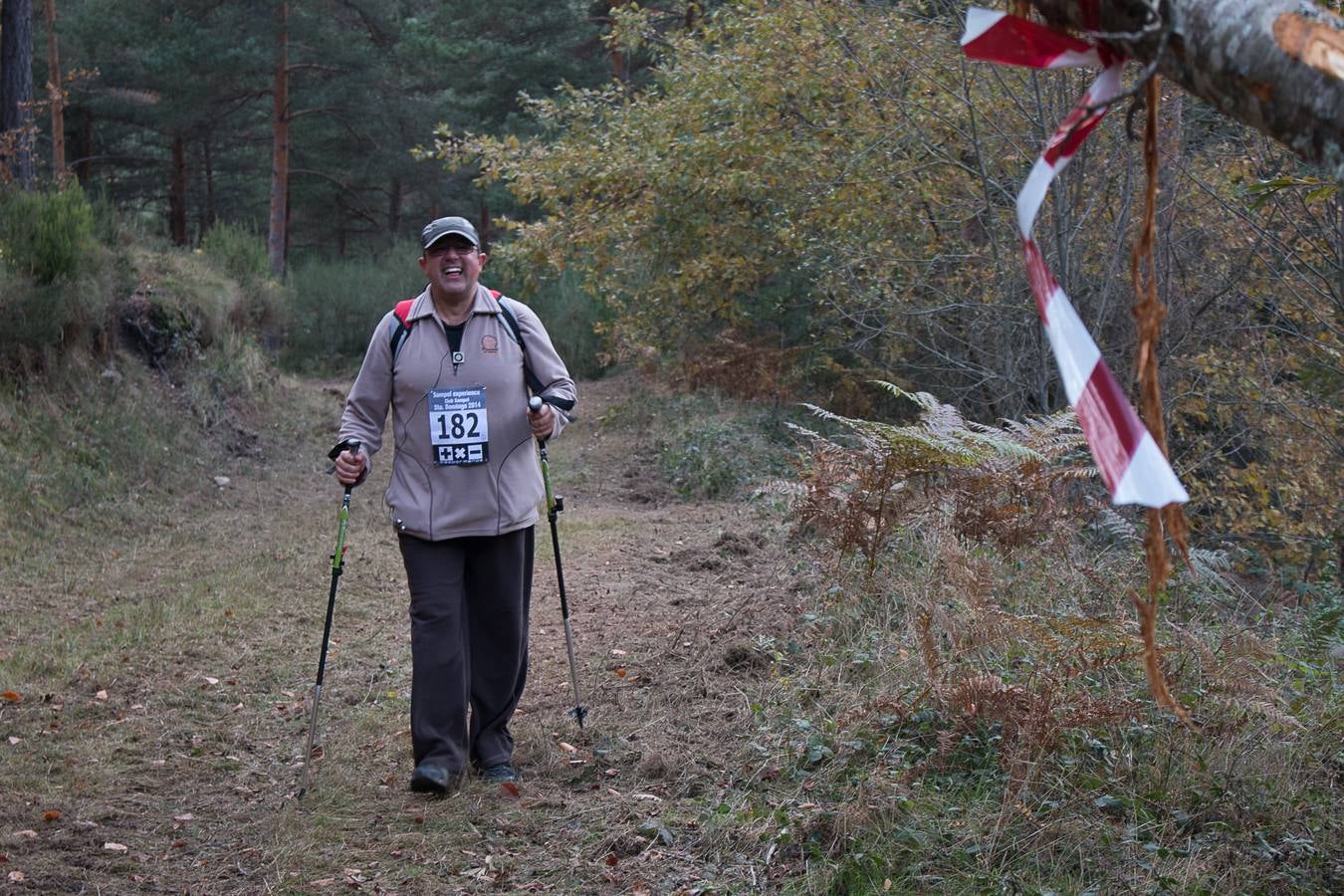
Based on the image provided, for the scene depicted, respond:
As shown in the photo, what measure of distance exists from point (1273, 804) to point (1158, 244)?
6045mm

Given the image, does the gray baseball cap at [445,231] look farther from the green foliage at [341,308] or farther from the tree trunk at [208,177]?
the tree trunk at [208,177]

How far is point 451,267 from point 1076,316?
342 cm

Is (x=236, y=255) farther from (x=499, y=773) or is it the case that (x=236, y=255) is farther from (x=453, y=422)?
(x=499, y=773)

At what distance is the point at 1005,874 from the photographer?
4020 millimetres

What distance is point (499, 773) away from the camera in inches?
219

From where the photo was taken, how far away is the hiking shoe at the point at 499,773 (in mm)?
5527

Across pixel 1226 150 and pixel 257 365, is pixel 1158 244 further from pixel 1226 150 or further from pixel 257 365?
pixel 257 365

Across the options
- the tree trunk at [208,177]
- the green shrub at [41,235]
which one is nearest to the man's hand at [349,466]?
the green shrub at [41,235]

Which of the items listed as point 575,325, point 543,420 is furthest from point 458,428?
point 575,325

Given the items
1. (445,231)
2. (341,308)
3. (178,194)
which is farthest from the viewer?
(341,308)

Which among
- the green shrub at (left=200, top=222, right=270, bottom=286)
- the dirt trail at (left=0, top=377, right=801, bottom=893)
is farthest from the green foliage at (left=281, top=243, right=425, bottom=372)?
the dirt trail at (left=0, top=377, right=801, bottom=893)

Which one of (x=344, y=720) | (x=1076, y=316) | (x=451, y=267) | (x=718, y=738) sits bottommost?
(x=344, y=720)

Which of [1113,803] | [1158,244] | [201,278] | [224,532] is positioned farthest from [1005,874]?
[201,278]

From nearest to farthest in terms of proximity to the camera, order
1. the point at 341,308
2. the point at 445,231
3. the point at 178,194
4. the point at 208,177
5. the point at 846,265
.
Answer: the point at 445,231, the point at 846,265, the point at 178,194, the point at 341,308, the point at 208,177
